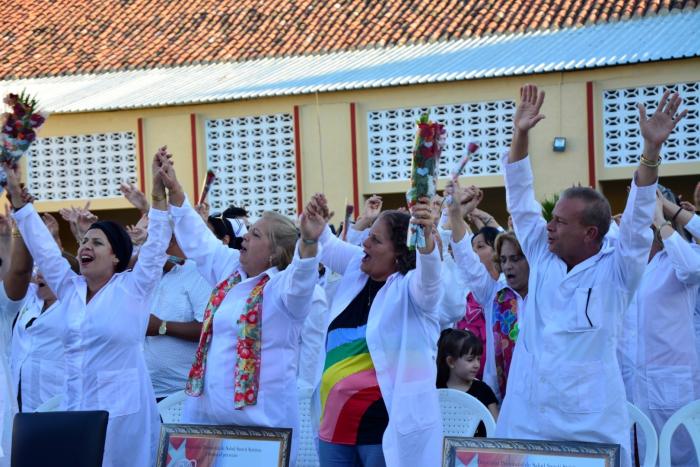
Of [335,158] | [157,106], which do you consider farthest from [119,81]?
[335,158]

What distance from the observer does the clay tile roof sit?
74.5 ft

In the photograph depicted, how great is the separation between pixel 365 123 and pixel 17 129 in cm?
1515

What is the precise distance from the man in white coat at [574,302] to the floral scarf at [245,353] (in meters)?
1.23

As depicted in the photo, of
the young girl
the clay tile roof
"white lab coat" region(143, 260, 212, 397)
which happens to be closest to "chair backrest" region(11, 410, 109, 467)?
"white lab coat" region(143, 260, 212, 397)

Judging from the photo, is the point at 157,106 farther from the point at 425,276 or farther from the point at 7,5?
the point at 425,276

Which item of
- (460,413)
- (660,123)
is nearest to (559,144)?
(460,413)

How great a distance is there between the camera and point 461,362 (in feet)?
23.2

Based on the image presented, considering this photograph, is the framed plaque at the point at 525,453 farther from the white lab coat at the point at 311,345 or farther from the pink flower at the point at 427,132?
the white lab coat at the point at 311,345

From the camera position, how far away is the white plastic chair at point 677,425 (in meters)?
5.50

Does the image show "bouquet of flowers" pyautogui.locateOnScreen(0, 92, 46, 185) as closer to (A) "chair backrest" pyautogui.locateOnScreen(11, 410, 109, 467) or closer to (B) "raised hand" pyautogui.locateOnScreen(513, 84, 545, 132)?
(A) "chair backrest" pyautogui.locateOnScreen(11, 410, 109, 467)

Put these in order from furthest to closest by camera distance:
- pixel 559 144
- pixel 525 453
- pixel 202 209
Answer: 1. pixel 559 144
2. pixel 202 209
3. pixel 525 453

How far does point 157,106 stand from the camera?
22.3 meters

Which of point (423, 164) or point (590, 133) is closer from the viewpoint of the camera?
point (423, 164)

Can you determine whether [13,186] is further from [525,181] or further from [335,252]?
[525,181]
